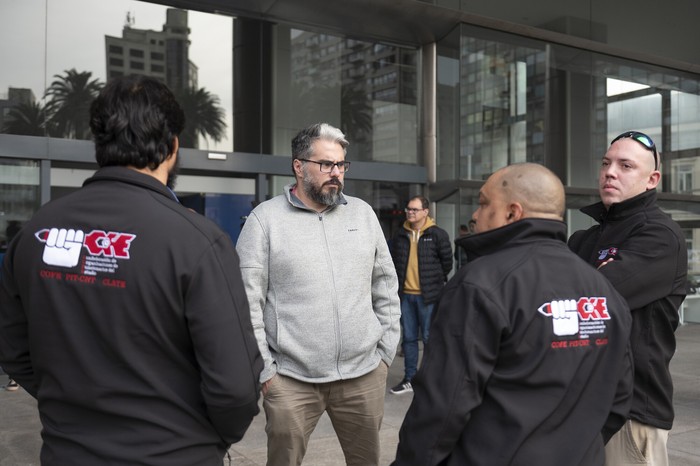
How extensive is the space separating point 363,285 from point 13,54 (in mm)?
6609

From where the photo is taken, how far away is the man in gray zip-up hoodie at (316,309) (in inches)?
130

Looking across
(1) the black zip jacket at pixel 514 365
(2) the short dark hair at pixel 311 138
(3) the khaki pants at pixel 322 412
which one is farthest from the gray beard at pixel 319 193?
(1) the black zip jacket at pixel 514 365

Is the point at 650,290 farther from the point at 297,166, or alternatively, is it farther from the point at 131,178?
the point at 131,178

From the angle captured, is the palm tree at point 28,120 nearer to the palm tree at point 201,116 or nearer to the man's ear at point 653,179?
the palm tree at point 201,116

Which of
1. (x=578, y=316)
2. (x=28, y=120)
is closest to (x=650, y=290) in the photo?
(x=578, y=316)

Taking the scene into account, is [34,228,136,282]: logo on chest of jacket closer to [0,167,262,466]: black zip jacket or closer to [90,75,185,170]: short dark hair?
[0,167,262,466]: black zip jacket

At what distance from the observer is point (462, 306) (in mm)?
1944

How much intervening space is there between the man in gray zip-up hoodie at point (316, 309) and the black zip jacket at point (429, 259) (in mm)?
4058

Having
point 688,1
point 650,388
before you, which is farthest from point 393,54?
point 650,388

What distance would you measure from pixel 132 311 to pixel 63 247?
10.4 inches

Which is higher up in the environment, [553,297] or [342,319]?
[553,297]

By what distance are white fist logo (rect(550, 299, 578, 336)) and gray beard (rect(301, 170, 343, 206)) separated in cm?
167

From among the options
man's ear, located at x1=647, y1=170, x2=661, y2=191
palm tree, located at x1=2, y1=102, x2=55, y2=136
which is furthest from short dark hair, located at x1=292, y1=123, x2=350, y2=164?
palm tree, located at x1=2, y1=102, x2=55, y2=136

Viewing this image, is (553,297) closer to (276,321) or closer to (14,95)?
(276,321)
